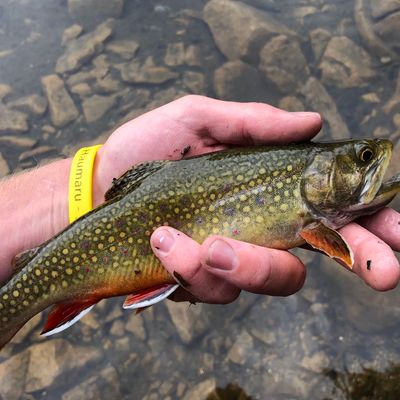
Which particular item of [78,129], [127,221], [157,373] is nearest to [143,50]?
[78,129]

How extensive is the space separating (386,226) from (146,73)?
6298 mm

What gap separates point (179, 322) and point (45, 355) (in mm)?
1728

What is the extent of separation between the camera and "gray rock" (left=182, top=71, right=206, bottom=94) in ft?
26.9

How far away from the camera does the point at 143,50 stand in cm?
878

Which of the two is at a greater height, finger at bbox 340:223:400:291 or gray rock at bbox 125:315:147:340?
finger at bbox 340:223:400:291

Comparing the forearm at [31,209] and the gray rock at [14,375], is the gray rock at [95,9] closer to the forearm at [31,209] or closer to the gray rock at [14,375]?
the forearm at [31,209]

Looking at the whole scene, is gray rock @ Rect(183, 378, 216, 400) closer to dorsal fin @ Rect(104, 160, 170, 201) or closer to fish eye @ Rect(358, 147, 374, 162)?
dorsal fin @ Rect(104, 160, 170, 201)

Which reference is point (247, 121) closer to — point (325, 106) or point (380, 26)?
point (325, 106)

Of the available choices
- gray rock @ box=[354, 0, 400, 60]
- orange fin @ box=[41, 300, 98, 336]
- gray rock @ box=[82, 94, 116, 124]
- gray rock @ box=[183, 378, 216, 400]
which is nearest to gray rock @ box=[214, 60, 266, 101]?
gray rock @ box=[82, 94, 116, 124]

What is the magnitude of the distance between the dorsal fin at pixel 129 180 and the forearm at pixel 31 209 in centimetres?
135

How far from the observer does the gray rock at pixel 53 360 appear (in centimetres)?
570

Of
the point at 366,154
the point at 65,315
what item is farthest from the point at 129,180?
the point at 366,154

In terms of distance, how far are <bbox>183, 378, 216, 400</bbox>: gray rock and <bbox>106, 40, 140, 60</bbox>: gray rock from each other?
5940 mm

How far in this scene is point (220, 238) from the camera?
2719 mm
